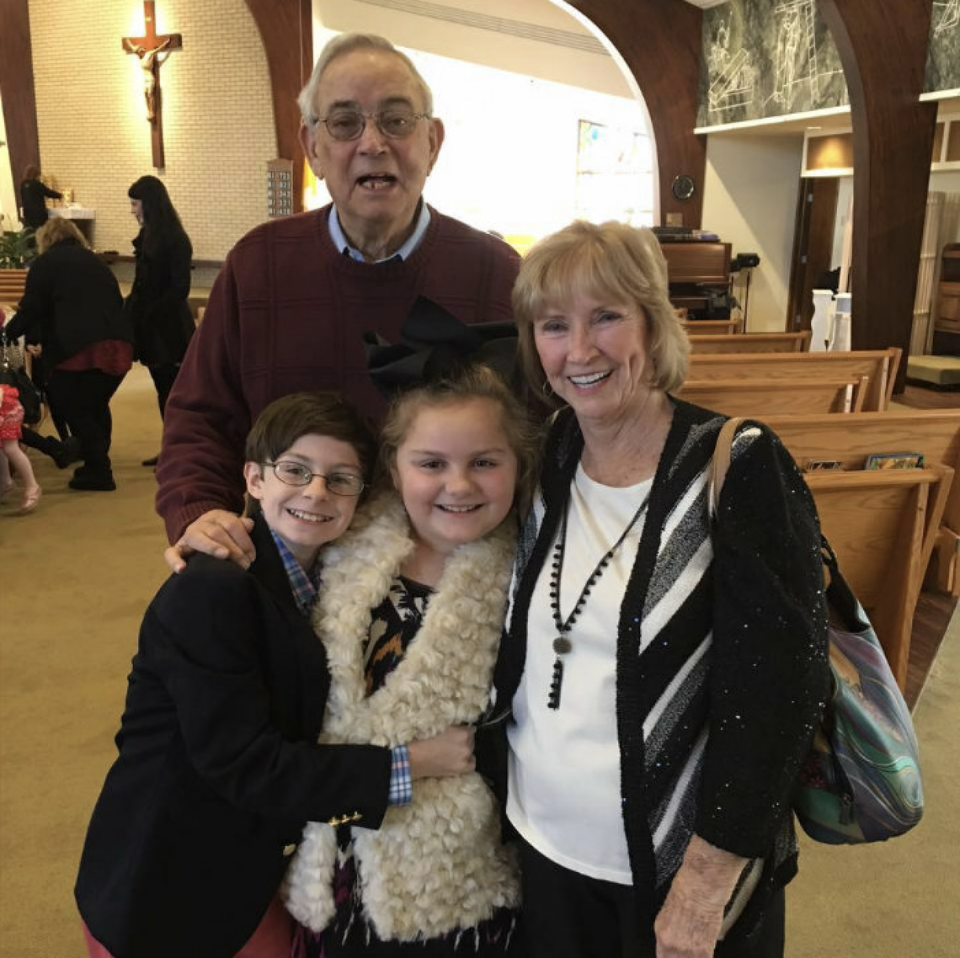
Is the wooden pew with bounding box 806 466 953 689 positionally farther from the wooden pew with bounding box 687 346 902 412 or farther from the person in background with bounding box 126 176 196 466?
the person in background with bounding box 126 176 196 466

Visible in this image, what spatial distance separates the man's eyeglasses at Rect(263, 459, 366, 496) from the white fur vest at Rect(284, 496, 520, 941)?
0.23 ft

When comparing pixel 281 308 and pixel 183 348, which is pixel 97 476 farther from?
pixel 281 308

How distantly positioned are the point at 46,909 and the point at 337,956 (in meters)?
1.23

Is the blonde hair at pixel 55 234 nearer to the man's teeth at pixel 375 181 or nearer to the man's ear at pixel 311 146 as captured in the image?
the man's ear at pixel 311 146

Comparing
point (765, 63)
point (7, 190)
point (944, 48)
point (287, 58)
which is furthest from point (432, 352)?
point (7, 190)

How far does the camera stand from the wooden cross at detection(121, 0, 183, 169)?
1116cm

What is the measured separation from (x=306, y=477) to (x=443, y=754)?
1.36 feet

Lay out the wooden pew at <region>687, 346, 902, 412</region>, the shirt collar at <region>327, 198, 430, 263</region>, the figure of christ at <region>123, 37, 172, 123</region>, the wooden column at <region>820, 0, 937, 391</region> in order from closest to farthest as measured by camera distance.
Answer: the shirt collar at <region>327, 198, 430, 263</region>
the wooden pew at <region>687, 346, 902, 412</region>
the wooden column at <region>820, 0, 937, 391</region>
the figure of christ at <region>123, 37, 172, 123</region>

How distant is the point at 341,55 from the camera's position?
4.90ft

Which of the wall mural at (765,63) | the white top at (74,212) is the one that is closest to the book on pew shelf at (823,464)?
the wall mural at (765,63)

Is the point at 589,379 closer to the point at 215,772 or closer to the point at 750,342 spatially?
the point at 215,772

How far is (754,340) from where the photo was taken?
16.8 ft

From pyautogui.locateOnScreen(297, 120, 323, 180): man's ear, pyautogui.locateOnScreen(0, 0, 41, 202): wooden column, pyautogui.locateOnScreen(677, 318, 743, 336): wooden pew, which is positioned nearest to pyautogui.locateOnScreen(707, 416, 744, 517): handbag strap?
pyautogui.locateOnScreen(297, 120, 323, 180): man's ear

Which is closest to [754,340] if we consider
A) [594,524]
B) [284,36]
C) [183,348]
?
[183,348]
